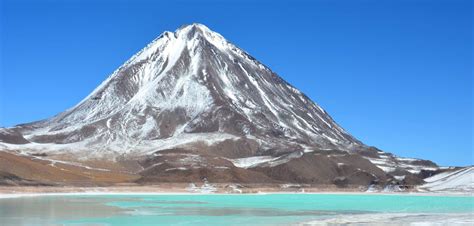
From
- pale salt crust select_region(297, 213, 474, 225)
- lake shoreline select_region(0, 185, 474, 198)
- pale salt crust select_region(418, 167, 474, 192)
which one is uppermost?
pale salt crust select_region(418, 167, 474, 192)

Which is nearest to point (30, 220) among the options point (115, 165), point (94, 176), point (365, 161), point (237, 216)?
A: point (237, 216)

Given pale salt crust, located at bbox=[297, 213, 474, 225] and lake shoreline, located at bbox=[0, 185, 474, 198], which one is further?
lake shoreline, located at bbox=[0, 185, 474, 198]

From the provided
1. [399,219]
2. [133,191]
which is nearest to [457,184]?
[133,191]

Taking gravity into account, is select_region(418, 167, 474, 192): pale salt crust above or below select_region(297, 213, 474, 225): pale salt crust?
above

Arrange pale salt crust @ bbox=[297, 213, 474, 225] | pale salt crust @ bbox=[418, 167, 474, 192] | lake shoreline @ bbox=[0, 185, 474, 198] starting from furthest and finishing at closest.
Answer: pale salt crust @ bbox=[418, 167, 474, 192] → lake shoreline @ bbox=[0, 185, 474, 198] → pale salt crust @ bbox=[297, 213, 474, 225]

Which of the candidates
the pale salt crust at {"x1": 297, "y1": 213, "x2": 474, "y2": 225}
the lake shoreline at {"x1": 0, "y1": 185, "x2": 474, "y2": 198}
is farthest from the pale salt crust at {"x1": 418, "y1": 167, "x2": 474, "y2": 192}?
the pale salt crust at {"x1": 297, "y1": 213, "x2": 474, "y2": 225}

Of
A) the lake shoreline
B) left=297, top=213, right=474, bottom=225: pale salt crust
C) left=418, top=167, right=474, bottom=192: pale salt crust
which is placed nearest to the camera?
left=297, top=213, right=474, bottom=225: pale salt crust

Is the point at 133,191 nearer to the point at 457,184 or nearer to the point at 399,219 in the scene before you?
the point at 457,184

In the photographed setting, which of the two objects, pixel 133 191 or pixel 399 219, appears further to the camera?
pixel 133 191


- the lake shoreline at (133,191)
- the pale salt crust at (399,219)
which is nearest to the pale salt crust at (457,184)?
the lake shoreline at (133,191)

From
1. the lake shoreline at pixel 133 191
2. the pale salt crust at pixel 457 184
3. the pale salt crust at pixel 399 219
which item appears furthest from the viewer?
the pale salt crust at pixel 457 184

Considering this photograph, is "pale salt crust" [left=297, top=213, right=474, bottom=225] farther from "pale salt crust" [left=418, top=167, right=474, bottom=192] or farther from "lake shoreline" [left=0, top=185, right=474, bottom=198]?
"pale salt crust" [left=418, top=167, right=474, bottom=192]

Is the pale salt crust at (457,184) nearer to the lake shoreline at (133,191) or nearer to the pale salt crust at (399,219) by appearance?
the lake shoreline at (133,191)

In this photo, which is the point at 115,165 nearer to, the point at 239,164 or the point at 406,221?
the point at 239,164
